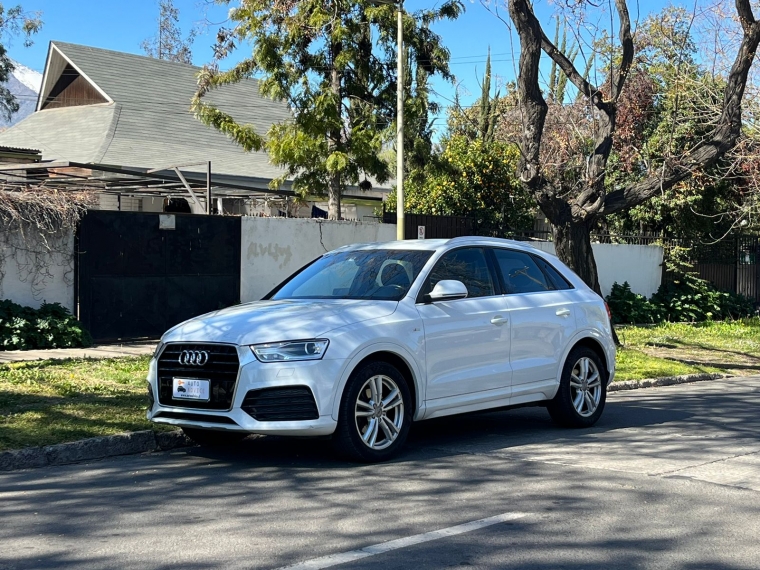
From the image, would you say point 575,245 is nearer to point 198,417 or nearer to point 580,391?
point 580,391

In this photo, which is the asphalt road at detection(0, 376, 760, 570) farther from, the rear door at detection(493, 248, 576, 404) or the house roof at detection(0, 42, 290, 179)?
the house roof at detection(0, 42, 290, 179)

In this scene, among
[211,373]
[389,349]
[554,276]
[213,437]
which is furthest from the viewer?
[554,276]

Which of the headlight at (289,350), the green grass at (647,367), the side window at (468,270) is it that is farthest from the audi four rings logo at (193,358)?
the green grass at (647,367)

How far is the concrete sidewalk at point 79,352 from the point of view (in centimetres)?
1337

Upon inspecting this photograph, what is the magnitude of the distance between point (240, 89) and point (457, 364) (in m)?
27.0

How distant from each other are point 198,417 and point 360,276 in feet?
6.50

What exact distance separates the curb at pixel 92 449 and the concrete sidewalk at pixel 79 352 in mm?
5124

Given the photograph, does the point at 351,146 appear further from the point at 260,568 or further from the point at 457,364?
the point at 260,568

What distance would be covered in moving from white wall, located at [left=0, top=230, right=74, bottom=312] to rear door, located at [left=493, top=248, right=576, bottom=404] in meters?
8.41

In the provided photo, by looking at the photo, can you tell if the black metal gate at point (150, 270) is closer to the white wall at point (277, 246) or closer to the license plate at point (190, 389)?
the white wall at point (277, 246)

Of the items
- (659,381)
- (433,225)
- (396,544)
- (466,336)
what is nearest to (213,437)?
(466,336)

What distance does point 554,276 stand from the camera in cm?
977

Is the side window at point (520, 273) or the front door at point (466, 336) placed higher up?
the side window at point (520, 273)

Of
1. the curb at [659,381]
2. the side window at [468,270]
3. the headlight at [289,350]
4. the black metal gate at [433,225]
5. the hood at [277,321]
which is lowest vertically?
the curb at [659,381]
